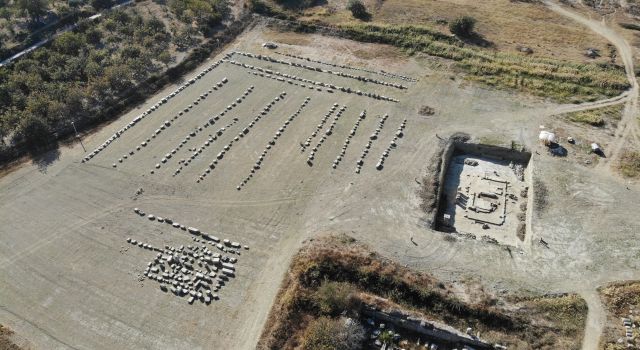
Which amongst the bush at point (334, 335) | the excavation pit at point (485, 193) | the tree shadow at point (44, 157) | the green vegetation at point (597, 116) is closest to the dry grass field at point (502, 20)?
the green vegetation at point (597, 116)

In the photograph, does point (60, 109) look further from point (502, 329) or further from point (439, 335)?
point (502, 329)

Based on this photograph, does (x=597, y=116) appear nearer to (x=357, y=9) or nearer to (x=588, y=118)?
(x=588, y=118)

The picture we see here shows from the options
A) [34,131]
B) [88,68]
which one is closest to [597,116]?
[88,68]

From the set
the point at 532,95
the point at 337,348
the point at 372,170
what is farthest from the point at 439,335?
the point at 532,95

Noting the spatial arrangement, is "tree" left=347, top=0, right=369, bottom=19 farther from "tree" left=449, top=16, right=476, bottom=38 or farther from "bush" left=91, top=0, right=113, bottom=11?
"bush" left=91, top=0, right=113, bottom=11

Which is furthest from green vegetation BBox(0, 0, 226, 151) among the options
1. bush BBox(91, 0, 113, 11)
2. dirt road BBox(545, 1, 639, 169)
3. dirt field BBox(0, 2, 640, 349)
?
dirt road BBox(545, 1, 639, 169)

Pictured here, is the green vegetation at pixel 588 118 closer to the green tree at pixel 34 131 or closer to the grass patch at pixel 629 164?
the grass patch at pixel 629 164
